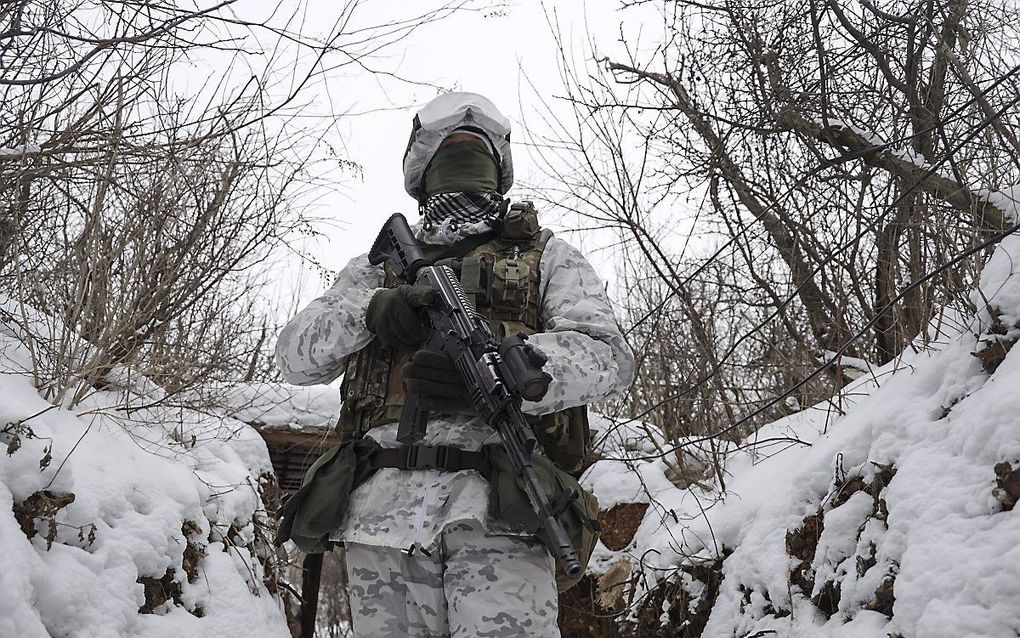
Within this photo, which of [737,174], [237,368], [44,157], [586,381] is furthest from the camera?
[237,368]

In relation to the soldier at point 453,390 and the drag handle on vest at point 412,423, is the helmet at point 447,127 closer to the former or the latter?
the soldier at point 453,390

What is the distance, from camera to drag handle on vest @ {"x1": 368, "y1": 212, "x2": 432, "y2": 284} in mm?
2029

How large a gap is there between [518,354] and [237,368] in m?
4.09

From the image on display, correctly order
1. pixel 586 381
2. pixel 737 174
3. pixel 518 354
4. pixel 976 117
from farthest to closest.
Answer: pixel 737 174 → pixel 976 117 → pixel 586 381 → pixel 518 354

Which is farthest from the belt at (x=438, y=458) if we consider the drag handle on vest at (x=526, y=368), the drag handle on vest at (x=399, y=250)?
the drag handle on vest at (x=399, y=250)

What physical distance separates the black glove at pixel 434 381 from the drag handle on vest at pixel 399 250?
12.8 inches

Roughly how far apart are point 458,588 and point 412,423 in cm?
37

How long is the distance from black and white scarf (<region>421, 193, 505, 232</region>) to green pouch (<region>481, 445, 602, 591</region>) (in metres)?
0.65

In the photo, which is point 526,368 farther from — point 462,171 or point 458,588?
point 462,171

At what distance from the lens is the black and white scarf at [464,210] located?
7.04ft

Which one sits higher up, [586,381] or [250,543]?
[586,381]

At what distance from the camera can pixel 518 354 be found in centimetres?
167

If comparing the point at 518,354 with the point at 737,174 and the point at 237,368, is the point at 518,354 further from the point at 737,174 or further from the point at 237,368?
the point at 237,368

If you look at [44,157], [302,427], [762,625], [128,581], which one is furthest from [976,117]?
[302,427]
